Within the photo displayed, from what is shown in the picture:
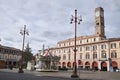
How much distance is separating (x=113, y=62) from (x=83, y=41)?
57.3 ft

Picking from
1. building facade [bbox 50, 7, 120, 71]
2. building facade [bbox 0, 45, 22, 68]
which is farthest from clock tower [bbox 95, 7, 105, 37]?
building facade [bbox 0, 45, 22, 68]

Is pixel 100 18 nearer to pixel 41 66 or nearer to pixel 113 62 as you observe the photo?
pixel 113 62

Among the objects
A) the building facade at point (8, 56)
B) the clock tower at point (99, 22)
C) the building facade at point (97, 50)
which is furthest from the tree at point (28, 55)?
the clock tower at point (99, 22)

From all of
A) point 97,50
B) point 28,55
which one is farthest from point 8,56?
point 97,50

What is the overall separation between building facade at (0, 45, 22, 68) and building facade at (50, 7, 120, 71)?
991 inches

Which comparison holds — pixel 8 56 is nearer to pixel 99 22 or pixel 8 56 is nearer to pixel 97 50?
pixel 97 50

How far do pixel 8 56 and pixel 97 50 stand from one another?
44.9m

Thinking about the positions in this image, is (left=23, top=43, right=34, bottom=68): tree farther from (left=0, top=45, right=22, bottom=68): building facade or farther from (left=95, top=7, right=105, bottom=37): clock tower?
(left=95, top=7, right=105, bottom=37): clock tower

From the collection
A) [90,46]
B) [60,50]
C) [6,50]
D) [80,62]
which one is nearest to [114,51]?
[90,46]

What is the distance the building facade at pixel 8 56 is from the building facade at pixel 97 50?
25.2 meters

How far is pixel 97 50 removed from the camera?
262 feet

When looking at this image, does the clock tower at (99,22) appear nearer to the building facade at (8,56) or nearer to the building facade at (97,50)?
the building facade at (97,50)

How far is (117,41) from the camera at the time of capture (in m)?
73.9

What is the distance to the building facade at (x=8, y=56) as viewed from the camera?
322 ft
